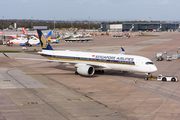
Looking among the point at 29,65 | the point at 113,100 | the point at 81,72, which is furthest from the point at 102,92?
the point at 29,65

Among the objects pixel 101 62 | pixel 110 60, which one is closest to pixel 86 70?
pixel 101 62

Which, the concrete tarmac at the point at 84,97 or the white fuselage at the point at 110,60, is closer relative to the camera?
the concrete tarmac at the point at 84,97

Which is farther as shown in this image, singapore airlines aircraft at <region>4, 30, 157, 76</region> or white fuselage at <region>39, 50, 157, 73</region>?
singapore airlines aircraft at <region>4, 30, 157, 76</region>

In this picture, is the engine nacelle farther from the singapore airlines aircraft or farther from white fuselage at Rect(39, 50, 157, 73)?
white fuselage at Rect(39, 50, 157, 73)

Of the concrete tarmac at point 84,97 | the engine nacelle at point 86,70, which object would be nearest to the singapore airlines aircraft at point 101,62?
the engine nacelle at point 86,70

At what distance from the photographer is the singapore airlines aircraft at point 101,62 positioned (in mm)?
45906

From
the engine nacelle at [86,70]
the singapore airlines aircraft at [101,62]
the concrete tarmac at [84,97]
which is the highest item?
the singapore airlines aircraft at [101,62]

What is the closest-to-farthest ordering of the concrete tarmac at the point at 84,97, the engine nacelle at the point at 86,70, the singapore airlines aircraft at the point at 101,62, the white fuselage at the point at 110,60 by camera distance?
the concrete tarmac at the point at 84,97 < the white fuselage at the point at 110,60 < the singapore airlines aircraft at the point at 101,62 < the engine nacelle at the point at 86,70

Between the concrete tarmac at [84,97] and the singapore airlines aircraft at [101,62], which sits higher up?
the singapore airlines aircraft at [101,62]

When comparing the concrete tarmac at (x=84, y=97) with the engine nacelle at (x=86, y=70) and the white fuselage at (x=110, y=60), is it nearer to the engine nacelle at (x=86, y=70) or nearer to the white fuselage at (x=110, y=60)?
the engine nacelle at (x=86, y=70)

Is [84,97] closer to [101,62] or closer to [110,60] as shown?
[110,60]

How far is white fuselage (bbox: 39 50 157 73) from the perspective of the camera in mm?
45719

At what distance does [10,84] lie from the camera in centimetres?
4316

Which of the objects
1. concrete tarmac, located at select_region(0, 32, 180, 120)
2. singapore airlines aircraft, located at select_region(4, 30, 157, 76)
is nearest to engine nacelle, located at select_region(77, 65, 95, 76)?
singapore airlines aircraft, located at select_region(4, 30, 157, 76)
